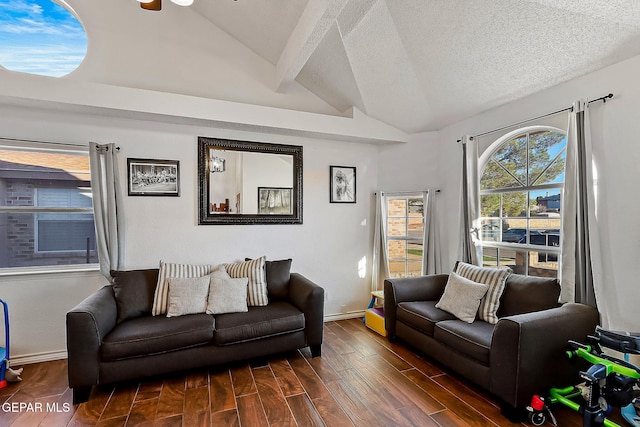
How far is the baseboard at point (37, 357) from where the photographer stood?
2.80 meters

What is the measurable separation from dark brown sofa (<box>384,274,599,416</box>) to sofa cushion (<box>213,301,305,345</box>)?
45.2 inches

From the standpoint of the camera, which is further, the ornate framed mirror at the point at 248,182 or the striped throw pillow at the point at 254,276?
the ornate framed mirror at the point at 248,182

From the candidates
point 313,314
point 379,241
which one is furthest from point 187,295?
point 379,241

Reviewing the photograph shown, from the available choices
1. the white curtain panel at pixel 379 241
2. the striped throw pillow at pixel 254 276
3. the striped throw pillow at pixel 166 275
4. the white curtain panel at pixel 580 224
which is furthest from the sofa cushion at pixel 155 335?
the white curtain panel at pixel 580 224

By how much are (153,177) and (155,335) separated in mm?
1633

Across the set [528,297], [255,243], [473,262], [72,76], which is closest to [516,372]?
[528,297]

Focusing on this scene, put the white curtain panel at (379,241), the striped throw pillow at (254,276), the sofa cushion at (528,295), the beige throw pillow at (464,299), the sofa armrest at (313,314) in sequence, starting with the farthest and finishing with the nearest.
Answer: the white curtain panel at (379,241)
the striped throw pillow at (254,276)
the sofa armrest at (313,314)
the beige throw pillow at (464,299)
the sofa cushion at (528,295)

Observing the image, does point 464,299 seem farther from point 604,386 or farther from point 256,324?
point 256,324

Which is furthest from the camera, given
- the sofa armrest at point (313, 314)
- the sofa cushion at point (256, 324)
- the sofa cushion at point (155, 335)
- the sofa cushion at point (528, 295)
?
the sofa armrest at point (313, 314)

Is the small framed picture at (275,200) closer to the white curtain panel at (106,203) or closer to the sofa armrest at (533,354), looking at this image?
the white curtain panel at (106,203)

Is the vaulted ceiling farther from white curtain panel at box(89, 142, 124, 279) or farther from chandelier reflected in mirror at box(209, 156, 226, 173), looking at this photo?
white curtain panel at box(89, 142, 124, 279)

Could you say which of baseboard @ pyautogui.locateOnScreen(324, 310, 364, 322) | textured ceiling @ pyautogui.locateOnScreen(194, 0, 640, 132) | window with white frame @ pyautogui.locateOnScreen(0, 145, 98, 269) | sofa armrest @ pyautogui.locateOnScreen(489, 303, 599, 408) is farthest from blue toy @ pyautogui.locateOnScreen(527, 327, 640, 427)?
window with white frame @ pyautogui.locateOnScreen(0, 145, 98, 269)

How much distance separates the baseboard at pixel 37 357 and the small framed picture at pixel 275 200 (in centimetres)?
234
